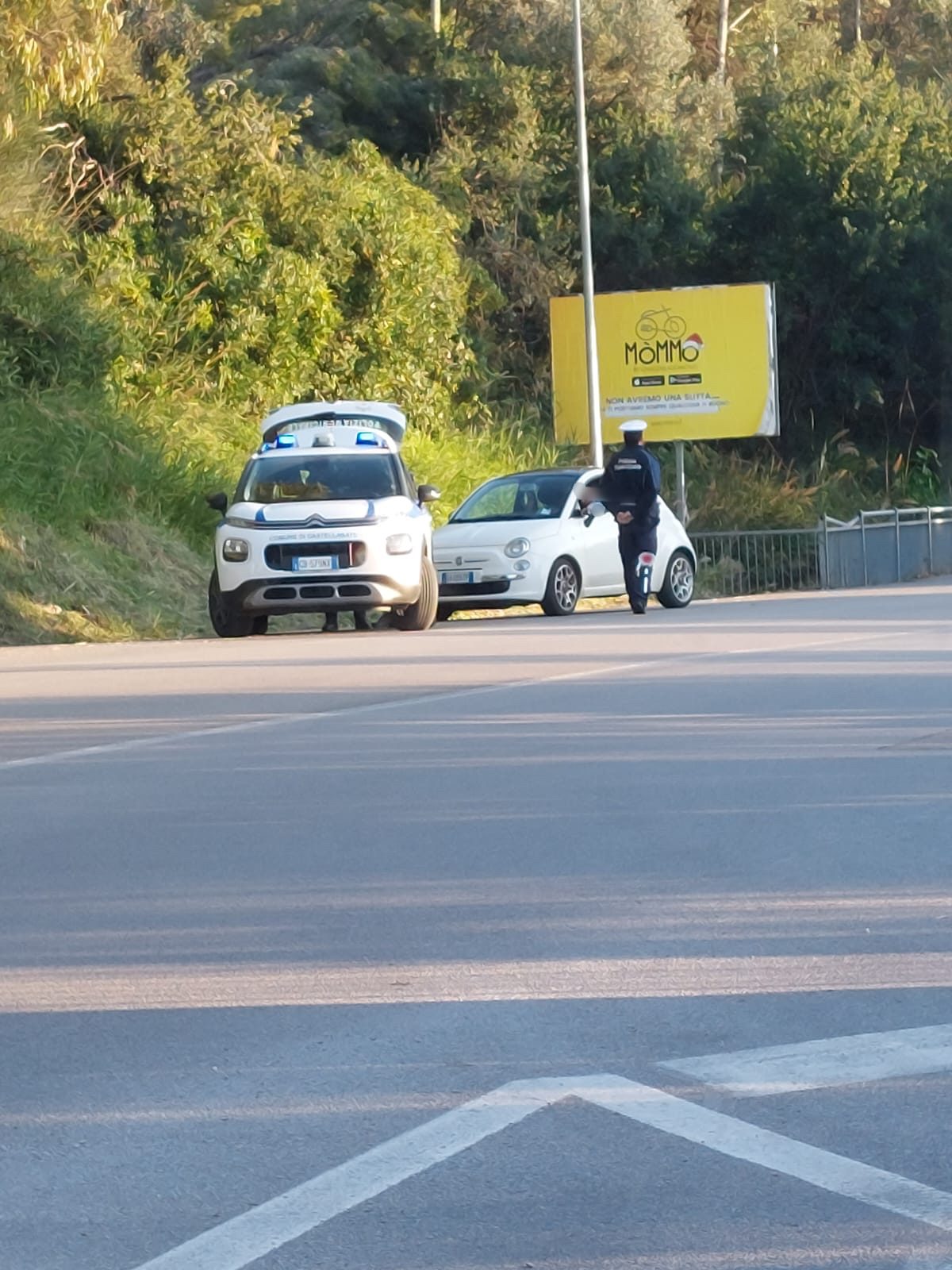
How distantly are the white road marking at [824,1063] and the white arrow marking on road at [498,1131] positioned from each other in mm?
213

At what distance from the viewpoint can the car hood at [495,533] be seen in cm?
2144

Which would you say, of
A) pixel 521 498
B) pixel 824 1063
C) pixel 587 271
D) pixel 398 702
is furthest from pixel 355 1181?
pixel 587 271

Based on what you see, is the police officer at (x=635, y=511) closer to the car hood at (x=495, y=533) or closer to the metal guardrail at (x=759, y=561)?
the car hood at (x=495, y=533)

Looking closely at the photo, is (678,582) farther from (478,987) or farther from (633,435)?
(478,987)

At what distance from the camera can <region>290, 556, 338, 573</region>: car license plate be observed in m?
18.8

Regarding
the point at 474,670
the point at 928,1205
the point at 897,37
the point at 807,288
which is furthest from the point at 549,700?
the point at 897,37

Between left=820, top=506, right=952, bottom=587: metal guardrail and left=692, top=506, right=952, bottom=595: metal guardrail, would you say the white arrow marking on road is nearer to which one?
left=692, top=506, right=952, bottom=595: metal guardrail

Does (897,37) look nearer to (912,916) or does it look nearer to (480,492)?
(480,492)

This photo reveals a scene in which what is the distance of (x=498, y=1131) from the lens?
4.87 meters

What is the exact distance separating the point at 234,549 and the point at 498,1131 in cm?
1450

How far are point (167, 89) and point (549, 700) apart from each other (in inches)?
792

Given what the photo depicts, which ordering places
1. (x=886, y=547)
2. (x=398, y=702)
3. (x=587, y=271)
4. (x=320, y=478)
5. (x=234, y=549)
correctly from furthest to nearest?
(x=886, y=547) → (x=587, y=271) → (x=320, y=478) → (x=234, y=549) → (x=398, y=702)

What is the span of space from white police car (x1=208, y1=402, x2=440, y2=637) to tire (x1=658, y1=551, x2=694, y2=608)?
3282 mm

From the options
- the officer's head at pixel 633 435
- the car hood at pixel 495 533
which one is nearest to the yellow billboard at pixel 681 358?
the car hood at pixel 495 533
